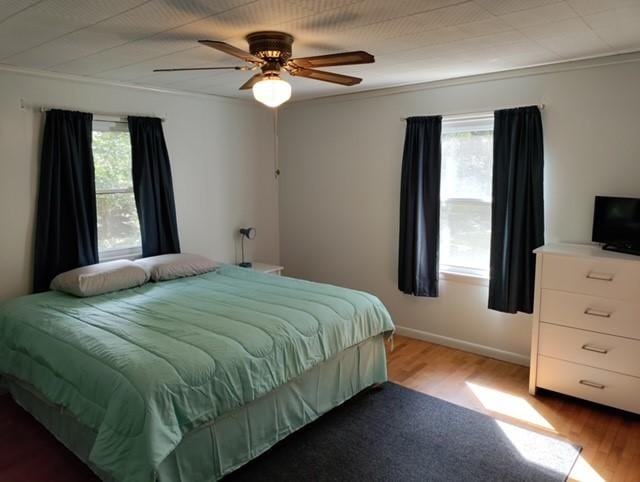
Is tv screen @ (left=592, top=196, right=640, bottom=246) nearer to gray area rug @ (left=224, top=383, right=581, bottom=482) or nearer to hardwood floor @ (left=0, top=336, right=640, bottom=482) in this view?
hardwood floor @ (left=0, top=336, right=640, bottom=482)

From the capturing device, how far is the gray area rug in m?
2.37

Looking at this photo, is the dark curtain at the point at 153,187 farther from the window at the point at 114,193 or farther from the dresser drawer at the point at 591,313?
the dresser drawer at the point at 591,313

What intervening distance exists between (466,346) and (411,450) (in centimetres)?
162

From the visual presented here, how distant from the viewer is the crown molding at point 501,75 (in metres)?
3.04

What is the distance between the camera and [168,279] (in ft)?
11.9

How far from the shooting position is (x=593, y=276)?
2881mm

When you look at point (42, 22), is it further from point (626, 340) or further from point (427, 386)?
point (626, 340)

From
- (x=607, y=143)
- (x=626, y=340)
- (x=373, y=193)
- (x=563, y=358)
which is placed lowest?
(x=563, y=358)

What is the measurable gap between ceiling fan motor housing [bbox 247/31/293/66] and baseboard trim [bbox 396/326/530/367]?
2.75 m

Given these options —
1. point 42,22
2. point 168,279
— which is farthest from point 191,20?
point 168,279

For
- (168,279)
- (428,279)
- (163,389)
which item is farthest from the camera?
(428,279)

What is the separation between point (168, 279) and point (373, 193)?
6.54ft

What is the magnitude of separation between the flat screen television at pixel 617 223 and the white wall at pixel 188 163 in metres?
3.14

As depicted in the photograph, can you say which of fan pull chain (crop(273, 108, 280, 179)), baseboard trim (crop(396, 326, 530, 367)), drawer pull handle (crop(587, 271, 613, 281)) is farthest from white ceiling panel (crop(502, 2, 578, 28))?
fan pull chain (crop(273, 108, 280, 179))
